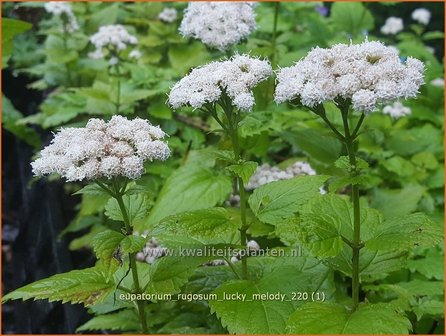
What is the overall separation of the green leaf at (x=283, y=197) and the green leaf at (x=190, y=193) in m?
0.35

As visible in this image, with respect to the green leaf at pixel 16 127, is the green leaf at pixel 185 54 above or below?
above

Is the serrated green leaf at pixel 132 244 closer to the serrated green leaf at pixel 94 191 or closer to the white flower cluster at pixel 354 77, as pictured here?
the serrated green leaf at pixel 94 191

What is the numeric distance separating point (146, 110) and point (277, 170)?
1413mm

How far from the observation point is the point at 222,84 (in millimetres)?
1955

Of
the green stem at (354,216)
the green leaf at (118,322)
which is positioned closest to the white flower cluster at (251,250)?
the green leaf at (118,322)

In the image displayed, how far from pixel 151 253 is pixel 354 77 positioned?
1299 millimetres

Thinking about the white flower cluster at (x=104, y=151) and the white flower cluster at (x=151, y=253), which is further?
the white flower cluster at (x=151, y=253)

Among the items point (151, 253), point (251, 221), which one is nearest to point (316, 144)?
point (151, 253)

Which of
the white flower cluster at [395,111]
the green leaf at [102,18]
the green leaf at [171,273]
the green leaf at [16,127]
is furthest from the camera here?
the green leaf at [102,18]

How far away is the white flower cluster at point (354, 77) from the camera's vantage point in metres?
1.75

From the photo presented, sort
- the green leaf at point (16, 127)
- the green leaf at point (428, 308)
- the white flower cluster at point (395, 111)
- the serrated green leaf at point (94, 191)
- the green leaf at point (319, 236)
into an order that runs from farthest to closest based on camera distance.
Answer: the green leaf at point (16, 127) → the white flower cluster at point (395, 111) → the green leaf at point (428, 308) → the serrated green leaf at point (94, 191) → the green leaf at point (319, 236)

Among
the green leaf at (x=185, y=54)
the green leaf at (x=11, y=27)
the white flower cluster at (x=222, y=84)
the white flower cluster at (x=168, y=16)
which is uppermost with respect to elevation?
the white flower cluster at (x=168, y=16)

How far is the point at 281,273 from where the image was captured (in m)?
2.17

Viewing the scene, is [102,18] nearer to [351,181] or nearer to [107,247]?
[107,247]
